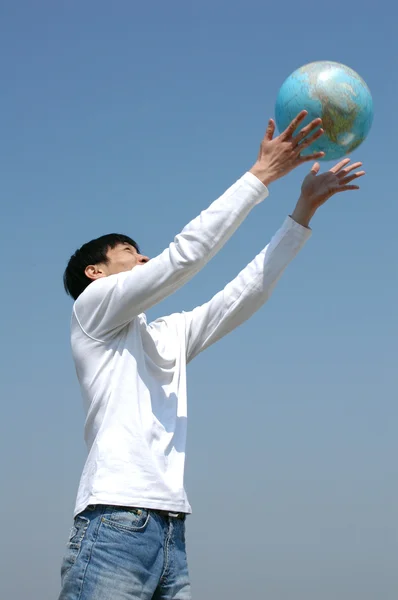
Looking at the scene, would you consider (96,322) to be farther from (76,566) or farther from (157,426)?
(76,566)

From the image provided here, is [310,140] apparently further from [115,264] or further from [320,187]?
[115,264]

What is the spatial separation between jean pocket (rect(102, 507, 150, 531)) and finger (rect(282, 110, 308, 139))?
7.70 ft

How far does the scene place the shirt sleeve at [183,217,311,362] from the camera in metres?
4.93

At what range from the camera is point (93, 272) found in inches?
202

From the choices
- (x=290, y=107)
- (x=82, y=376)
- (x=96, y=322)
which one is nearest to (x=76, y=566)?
(x=82, y=376)

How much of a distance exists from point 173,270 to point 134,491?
120 centimetres

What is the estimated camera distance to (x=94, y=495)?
12.8ft

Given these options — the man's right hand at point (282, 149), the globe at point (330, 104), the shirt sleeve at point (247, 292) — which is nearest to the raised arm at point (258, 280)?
the shirt sleeve at point (247, 292)

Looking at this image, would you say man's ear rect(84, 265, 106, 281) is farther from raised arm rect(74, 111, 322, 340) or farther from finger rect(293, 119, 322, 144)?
finger rect(293, 119, 322, 144)

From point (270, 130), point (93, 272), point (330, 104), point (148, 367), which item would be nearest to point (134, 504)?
point (148, 367)

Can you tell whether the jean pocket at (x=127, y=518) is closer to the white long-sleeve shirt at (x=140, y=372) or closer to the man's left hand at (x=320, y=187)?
the white long-sleeve shirt at (x=140, y=372)

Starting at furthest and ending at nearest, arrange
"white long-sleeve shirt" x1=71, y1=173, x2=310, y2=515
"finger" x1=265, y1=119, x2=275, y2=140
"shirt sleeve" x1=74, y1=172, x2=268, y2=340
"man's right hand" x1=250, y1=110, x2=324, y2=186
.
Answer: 1. "finger" x1=265, y1=119, x2=275, y2=140
2. "man's right hand" x1=250, y1=110, x2=324, y2=186
3. "shirt sleeve" x1=74, y1=172, x2=268, y2=340
4. "white long-sleeve shirt" x1=71, y1=173, x2=310, y2=515

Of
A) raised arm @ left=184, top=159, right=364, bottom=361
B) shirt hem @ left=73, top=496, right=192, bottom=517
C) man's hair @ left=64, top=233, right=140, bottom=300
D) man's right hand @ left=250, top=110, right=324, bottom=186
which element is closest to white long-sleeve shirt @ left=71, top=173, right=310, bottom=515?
shirt hem @ left=73, top=496, right=192, bottom=517

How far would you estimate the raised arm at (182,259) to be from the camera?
14.0 ft
